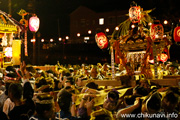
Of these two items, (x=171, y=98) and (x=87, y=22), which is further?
(x=87, y=22)

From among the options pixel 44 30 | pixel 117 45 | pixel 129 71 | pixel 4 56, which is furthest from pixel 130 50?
pixel 44 30

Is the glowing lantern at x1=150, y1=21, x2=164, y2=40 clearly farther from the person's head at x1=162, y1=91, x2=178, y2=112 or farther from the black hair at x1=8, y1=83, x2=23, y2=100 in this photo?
the black hair at x1=8, y1=83, x2=23, y2=100

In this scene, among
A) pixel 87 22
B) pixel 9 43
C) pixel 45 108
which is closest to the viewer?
pixel 45 108

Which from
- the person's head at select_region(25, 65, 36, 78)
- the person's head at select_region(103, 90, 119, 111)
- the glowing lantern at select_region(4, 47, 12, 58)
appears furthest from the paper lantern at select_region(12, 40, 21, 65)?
the person's head at select_region(103, 90, 119, 111)

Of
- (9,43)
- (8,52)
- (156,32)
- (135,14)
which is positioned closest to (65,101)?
(156,32)

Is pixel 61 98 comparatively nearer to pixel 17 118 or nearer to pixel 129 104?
pixel 17 118

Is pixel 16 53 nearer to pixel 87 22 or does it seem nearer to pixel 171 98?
pixel 171 98

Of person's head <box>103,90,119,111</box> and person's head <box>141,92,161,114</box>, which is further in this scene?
person's head <box>103,90,119,111</box>

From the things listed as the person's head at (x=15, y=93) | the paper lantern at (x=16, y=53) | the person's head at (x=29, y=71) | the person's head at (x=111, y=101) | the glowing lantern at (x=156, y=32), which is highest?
the glowing lantern at (x=156, y=32)

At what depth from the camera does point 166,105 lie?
3.23m

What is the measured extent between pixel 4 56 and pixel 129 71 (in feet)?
26.2

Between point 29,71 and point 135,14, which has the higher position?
point 135,14

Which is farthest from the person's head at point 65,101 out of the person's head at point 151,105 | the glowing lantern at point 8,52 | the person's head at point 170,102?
the glowing lantern at point 8,52

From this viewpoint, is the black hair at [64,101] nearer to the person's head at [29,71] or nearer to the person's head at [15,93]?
the person's head at [15,93]
